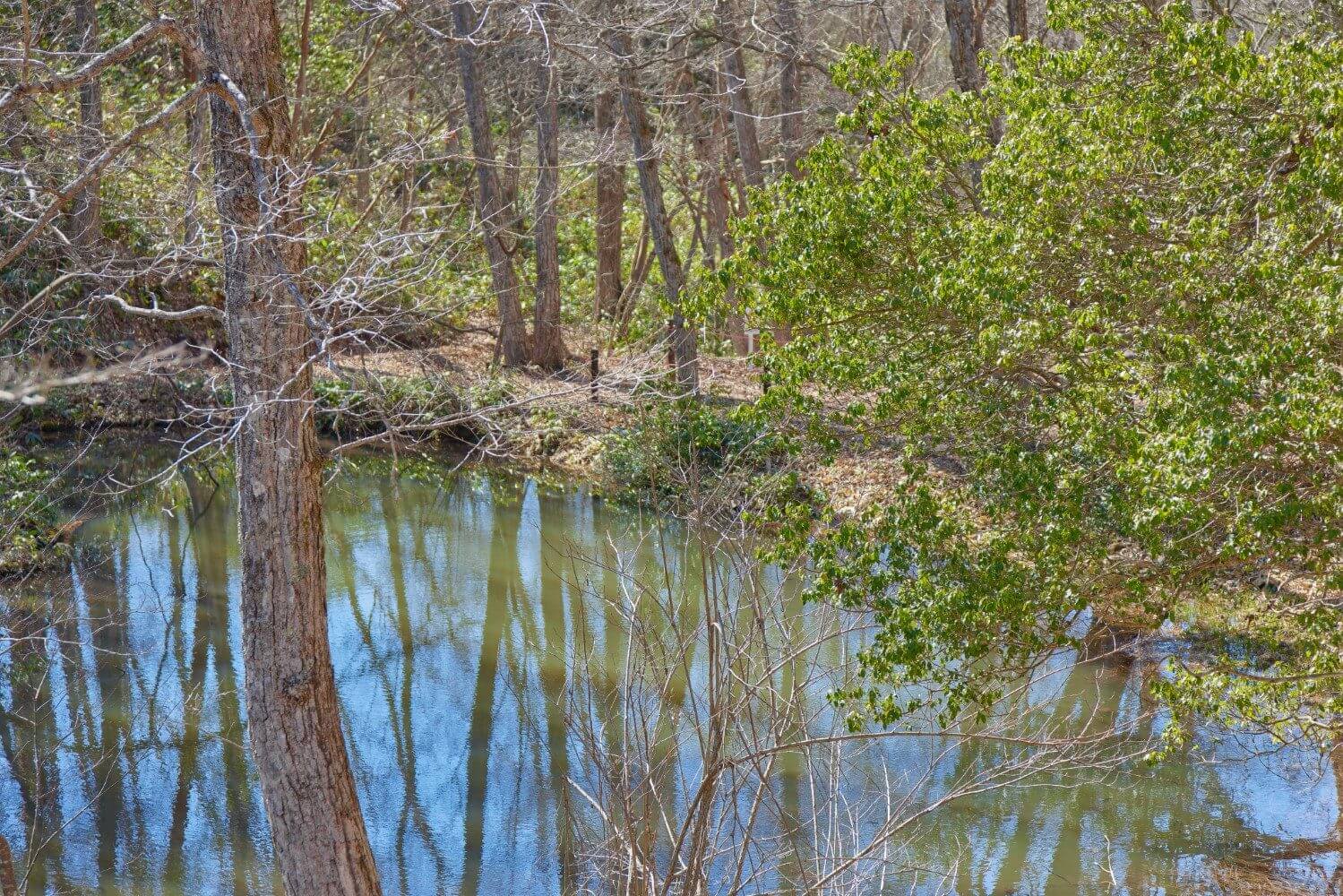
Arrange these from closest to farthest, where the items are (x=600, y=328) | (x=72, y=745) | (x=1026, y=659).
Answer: (x=1026, y=659) < (x=72, y=745) < (x=600, y=328)

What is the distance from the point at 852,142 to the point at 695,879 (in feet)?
47.2

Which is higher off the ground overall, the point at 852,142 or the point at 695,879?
the point at 852,142

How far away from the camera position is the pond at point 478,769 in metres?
8.59

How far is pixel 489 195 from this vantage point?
19609mm

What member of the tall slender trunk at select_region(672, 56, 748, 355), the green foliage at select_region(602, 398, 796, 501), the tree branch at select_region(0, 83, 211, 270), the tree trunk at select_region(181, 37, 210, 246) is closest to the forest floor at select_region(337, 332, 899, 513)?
the green foliage at select_region(602, 398, 796, 501)

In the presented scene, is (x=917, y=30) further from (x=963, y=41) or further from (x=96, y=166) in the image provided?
(x=96, y=166)

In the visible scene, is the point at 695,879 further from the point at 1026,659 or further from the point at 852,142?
the point at 852,142

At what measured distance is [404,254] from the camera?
18.0ft

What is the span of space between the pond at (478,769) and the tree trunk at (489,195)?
6.69 meters

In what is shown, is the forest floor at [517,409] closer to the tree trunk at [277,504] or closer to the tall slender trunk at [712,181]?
the tall slender trunk at [712,181]

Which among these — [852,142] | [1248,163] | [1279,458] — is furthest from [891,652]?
[852,142]

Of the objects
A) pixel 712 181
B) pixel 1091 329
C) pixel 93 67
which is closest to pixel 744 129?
pixel 712 181

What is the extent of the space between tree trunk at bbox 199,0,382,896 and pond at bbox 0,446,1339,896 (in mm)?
623

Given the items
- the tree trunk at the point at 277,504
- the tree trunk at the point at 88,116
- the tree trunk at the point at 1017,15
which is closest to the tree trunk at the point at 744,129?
the tree trunk at the point at 1017,15
